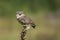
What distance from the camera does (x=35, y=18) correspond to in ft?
31.7

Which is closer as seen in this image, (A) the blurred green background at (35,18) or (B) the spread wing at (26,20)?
(B) the spread wing at (26,20)

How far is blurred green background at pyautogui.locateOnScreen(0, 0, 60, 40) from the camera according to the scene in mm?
Result: 7907

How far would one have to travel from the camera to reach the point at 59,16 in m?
9.89

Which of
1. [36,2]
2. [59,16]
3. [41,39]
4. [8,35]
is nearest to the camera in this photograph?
[41,39]

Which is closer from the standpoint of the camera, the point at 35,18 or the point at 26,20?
the point at 26,20

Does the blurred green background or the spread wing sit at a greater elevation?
Result: the blurred green background

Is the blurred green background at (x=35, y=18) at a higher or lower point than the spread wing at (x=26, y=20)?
higher

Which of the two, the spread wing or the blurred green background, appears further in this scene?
the blurred green background

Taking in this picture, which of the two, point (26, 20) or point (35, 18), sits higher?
point (35, 18)

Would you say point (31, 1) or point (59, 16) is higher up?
point (31, 1)

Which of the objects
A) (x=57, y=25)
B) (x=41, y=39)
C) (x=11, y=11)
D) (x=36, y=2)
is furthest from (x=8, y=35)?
(x=36, y=2)

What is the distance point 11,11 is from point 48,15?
0.93m

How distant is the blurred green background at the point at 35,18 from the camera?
791 cm

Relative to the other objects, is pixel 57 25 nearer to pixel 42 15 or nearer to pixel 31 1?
pixel 42 15
